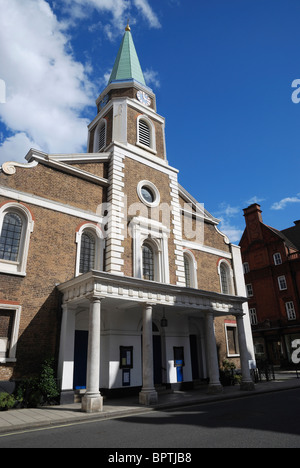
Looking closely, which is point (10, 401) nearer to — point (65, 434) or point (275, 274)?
point (65, 434)

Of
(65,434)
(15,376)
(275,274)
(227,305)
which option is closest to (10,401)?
(15,376)

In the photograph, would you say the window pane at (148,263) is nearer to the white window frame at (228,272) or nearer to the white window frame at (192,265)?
the white window frame at (192,265)

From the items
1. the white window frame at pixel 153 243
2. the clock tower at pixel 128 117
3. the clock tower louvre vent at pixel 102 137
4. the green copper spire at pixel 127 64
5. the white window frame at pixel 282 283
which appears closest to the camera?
the white window frame at pixel 153 243

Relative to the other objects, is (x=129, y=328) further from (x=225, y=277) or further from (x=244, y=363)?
(x=225, y=277)

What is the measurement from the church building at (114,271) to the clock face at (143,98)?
94mm

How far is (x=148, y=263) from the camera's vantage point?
57.9 ft

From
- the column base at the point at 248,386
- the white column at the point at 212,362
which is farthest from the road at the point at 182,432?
the column base at the point at 248,386

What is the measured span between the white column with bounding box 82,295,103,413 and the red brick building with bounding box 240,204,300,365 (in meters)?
26.9

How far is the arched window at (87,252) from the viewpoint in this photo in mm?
15516

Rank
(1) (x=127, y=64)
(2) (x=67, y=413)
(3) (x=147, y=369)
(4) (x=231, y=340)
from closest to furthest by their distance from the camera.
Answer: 1. (2) (x=67, y=413)
2. (3) (x=147, y=369)
3. (4) (x=231, y=340)
4. (1) (x=127, y=64)

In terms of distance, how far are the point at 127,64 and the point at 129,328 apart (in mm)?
19623

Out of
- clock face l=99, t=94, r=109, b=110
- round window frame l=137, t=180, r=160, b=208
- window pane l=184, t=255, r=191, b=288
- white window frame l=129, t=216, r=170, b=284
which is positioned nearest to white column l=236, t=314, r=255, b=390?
window pane l=184, t=255, r=191, b=288

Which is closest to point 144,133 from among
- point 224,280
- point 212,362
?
point 224,280
